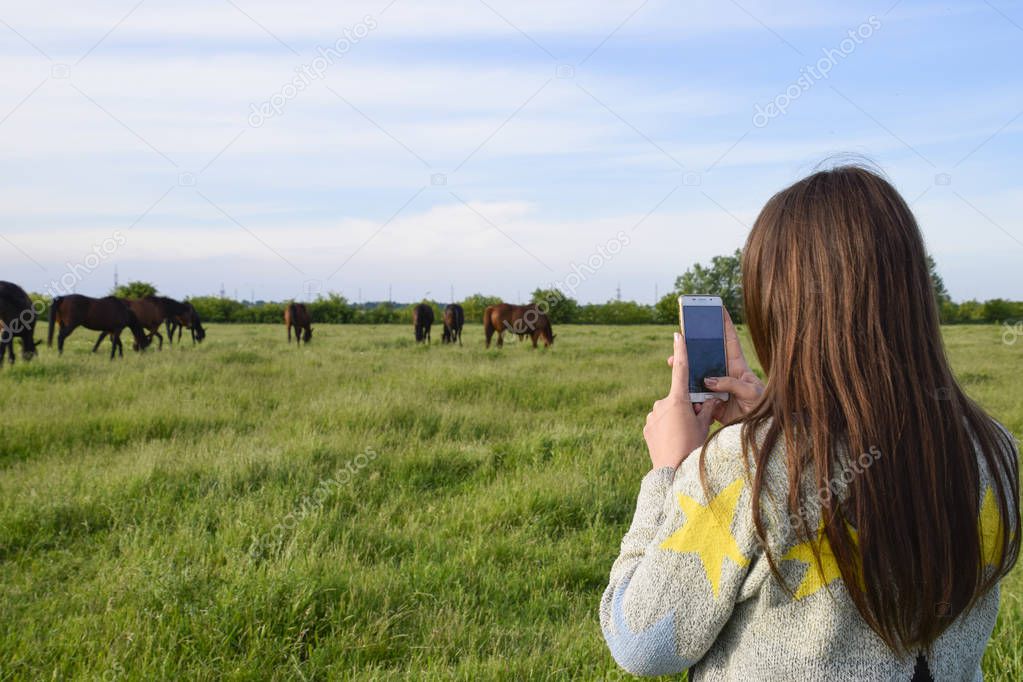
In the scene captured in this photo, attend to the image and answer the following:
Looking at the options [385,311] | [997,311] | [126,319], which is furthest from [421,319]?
[997,311]

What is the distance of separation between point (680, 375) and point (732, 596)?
430 millimetres

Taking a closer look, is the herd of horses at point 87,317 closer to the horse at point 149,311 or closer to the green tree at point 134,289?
the horse at point 149,311

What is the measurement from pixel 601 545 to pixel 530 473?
137cm

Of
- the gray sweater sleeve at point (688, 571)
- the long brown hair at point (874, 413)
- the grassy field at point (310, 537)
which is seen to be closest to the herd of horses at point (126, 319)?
the grassy field at point (310, 537)

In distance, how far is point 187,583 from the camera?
334cm

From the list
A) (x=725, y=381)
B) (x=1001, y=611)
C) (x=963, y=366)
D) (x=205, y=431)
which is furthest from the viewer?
(x=963, y=366)

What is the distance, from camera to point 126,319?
662 inches

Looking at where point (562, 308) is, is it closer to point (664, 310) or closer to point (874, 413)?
point (664, 310)

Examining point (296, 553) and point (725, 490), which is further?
point (296, 553)

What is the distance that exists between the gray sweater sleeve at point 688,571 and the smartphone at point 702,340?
29 centimetres

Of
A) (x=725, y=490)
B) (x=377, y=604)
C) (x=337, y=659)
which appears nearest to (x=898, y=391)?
(x=725, y=490)

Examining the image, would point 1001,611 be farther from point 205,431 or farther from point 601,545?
point 205,431

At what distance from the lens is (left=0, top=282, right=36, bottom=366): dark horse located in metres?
12.5

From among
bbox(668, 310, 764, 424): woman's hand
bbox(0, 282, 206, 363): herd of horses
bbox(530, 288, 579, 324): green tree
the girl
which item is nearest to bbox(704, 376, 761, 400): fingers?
bbox(668, 310, 764, 424): woman's hand
